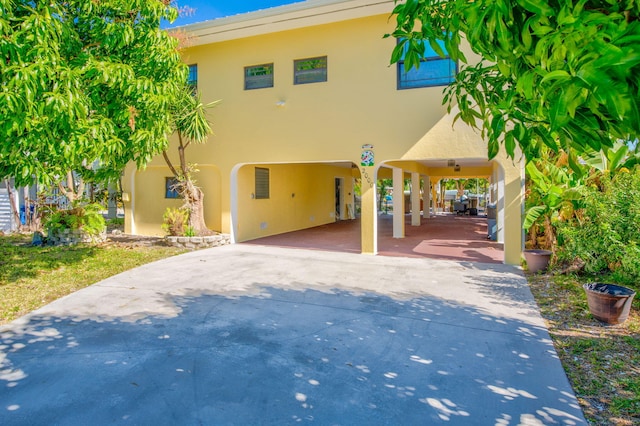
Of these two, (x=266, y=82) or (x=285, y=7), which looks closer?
(x=285, y=7)

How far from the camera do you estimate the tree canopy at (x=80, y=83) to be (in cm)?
477

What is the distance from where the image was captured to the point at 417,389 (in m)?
3.70

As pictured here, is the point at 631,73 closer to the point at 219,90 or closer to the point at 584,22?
the point at 584,22

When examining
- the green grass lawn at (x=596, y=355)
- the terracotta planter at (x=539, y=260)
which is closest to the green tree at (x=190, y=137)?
the terracotta planter at (x=539, y=260)

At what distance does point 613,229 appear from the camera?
5918 mm

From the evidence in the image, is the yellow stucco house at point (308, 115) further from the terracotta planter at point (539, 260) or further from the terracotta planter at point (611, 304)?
the terracotta planter at point (611, 304)

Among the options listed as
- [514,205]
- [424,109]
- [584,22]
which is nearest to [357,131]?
[424,109]

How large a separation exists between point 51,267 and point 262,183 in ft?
23.2

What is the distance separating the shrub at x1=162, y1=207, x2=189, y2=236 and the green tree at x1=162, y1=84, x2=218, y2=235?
177mm

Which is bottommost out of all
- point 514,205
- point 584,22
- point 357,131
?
point 514,205

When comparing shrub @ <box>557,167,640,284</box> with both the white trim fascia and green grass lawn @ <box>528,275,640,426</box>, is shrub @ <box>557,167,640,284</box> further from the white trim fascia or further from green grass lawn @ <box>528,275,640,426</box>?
the white trim fascia

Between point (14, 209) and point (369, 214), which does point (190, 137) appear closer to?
point (369, 214)

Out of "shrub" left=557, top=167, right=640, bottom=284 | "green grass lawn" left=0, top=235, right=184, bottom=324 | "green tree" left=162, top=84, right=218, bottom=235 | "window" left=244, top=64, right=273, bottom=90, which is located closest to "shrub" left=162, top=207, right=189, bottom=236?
"green tree" left=162, top=84, right=218, bottom=235

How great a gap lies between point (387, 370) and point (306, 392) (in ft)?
3.04
